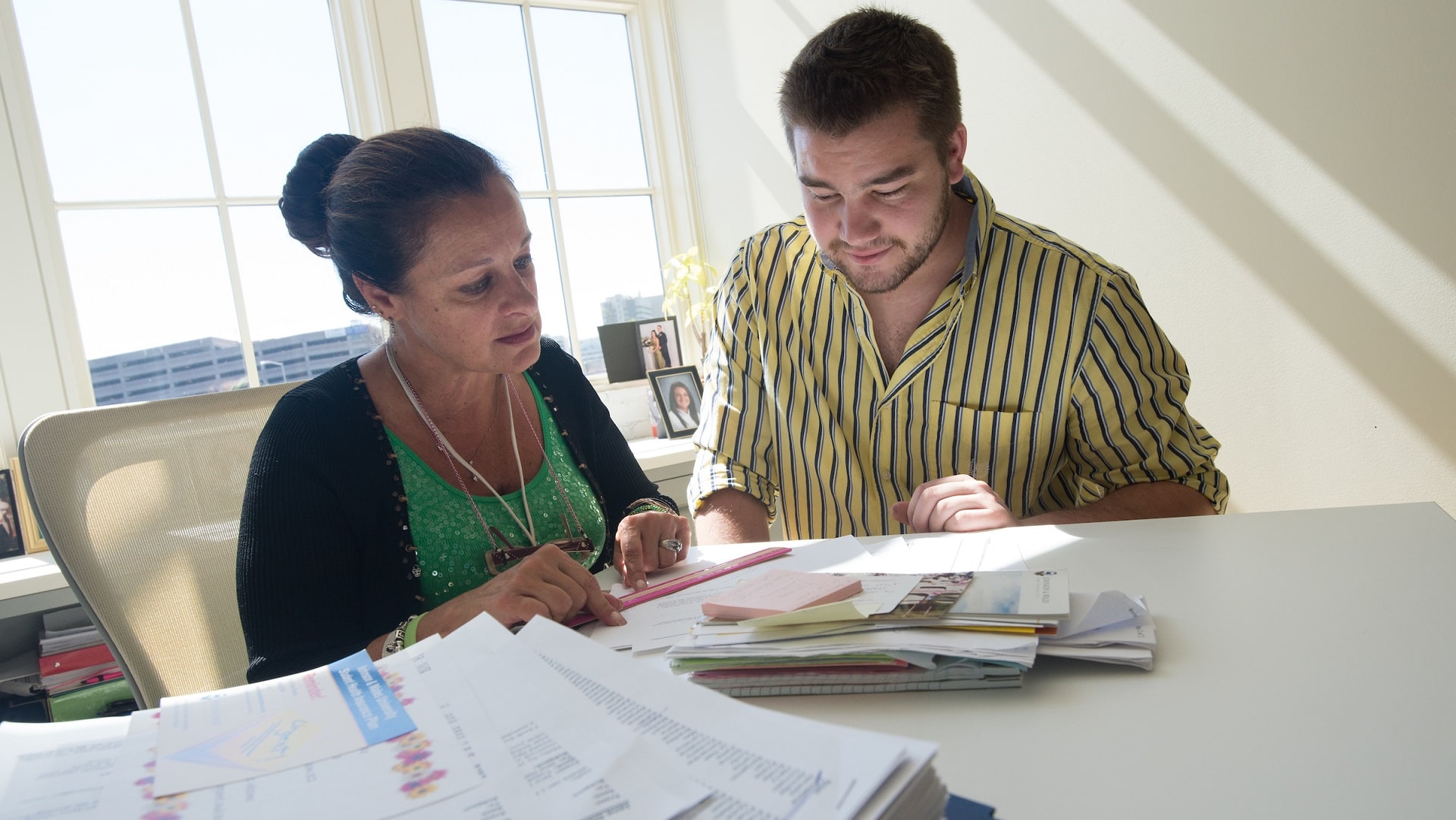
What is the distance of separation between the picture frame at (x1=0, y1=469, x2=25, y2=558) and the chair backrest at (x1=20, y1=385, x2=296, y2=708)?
1.52 m

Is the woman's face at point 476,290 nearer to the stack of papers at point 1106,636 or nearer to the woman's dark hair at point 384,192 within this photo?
the woman's dark hair at point 384,192

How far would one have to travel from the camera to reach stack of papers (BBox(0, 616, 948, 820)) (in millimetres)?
416

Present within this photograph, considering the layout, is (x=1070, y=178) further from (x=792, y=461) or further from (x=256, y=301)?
(x=256, y=301)

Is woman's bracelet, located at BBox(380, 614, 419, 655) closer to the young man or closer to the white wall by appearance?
the young man

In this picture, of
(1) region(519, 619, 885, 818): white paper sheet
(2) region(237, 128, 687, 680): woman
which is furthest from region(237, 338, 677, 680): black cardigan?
(1) region(519, 619, 885, 818): white paper sheet

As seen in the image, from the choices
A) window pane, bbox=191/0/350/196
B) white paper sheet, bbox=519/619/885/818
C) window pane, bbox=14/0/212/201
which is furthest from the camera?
window pane, bbox=191/0/350/196

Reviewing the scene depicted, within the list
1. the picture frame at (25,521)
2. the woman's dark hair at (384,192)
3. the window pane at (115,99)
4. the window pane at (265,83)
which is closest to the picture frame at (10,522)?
the picture frame at (25,521)

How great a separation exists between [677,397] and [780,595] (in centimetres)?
253

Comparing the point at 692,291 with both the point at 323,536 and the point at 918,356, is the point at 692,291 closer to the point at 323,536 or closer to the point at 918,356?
the point at 918,356

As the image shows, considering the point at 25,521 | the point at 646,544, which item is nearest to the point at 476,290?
the point at 646,544

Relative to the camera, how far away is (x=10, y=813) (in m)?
0.47

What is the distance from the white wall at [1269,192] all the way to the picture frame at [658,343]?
138 centimetres

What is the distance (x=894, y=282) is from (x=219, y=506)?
1039 millimetres

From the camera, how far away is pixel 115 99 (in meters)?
2.75
